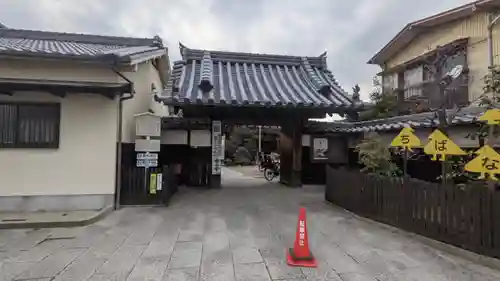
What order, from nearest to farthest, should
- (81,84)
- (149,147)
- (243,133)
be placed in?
1. (81,84)
2. (149,147)
3. (243,133)

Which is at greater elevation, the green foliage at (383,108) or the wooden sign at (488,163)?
the green foliage at (383,108)

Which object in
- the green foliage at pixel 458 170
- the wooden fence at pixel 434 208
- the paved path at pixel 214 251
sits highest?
the green foliage at pixel 458 170

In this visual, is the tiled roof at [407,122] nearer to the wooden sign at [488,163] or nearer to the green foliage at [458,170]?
the green foliage at [458,170]

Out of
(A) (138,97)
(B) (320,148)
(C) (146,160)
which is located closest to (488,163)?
(C) (146,160)

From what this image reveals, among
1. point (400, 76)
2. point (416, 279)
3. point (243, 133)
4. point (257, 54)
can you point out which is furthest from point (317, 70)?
point (243, 133)

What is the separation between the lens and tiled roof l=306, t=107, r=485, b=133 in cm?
687

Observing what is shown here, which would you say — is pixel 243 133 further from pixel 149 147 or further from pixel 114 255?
pixel 114 255

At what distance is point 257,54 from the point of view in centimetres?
1346

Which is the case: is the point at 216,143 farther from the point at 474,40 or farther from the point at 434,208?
the point at 474,40

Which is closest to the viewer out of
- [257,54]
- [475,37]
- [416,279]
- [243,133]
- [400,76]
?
[416,279]

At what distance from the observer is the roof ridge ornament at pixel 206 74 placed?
401 inches

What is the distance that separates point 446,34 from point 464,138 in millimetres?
9072

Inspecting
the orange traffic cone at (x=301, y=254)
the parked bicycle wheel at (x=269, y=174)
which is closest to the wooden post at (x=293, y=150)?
the parked bicycle wheel at (x=269, y=174)

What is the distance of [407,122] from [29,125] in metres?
9.69
